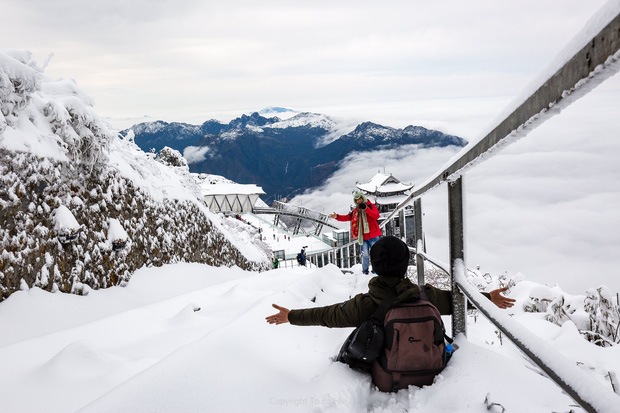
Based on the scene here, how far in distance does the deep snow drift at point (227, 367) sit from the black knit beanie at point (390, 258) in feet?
1.94

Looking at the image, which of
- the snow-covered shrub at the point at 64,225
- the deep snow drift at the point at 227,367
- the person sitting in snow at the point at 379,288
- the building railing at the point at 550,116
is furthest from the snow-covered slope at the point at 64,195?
the building railing at the point at 550,116

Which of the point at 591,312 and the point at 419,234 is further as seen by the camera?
the point at 419,234

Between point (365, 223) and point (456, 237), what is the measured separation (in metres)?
3.90

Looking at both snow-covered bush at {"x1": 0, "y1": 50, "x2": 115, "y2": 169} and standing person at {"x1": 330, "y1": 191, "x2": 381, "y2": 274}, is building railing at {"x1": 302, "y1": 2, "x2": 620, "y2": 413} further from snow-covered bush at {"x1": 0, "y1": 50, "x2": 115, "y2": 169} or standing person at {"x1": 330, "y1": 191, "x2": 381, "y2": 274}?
snow-covered bush at {"x1": 0, "y1": 50, "x2": 115, "y2": 169}

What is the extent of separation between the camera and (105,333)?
11.6 ft

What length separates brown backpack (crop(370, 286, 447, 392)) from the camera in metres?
2.02

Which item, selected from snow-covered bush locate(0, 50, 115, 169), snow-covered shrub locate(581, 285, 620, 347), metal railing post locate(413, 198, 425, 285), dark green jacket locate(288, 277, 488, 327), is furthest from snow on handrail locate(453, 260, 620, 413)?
snow-covered bush locate(0, 50, 115, 169)

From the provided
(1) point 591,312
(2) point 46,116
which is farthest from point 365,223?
(2) point 46,116

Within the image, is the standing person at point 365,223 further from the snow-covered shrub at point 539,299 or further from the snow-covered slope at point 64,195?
the snow-covered slope at point 64,195

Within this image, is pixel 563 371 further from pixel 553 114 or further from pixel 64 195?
pixel 64 195

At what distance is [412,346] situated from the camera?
6.63ft

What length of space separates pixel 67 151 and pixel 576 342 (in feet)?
20.1

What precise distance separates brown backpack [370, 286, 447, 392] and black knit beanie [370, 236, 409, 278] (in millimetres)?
233

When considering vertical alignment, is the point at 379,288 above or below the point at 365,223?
above
